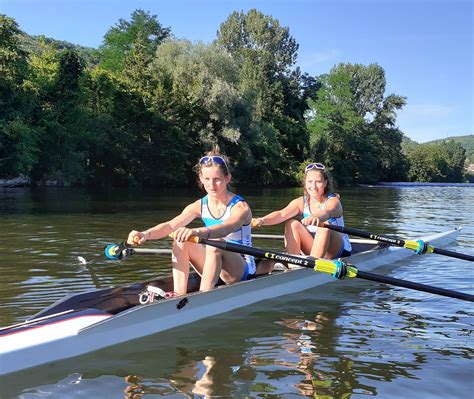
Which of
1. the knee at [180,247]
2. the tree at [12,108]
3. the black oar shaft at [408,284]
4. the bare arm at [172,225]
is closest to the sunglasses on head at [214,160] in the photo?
the bare arm at [172,225]

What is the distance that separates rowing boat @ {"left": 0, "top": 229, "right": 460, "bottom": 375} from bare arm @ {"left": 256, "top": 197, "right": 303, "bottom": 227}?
0.76 metres

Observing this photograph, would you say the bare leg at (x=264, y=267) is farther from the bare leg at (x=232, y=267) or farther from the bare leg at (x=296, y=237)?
the bare leg at (x=232, y=267)

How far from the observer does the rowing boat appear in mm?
4234

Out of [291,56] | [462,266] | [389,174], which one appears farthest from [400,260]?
[389,174]

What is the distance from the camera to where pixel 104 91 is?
3475 cm

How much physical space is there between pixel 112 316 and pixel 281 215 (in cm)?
324

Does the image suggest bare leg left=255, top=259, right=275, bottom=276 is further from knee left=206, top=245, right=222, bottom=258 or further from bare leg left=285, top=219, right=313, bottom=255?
knee left=206, top=245, right=222, bottom=258

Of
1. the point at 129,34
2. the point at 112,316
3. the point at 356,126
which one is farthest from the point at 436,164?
the point at 112,316

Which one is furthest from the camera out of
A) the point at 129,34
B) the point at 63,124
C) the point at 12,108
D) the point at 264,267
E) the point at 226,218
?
the point at 129,34

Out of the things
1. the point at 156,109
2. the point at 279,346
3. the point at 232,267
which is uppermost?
the point at 156,109

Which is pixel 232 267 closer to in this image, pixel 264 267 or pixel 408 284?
pixel 264 267

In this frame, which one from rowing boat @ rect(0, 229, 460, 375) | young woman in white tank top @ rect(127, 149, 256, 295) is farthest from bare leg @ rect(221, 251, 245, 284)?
rowing boat @ rect(0, 229, 460, 375)

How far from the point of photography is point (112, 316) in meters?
4.70

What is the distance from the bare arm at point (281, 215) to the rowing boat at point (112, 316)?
2.48 ft
